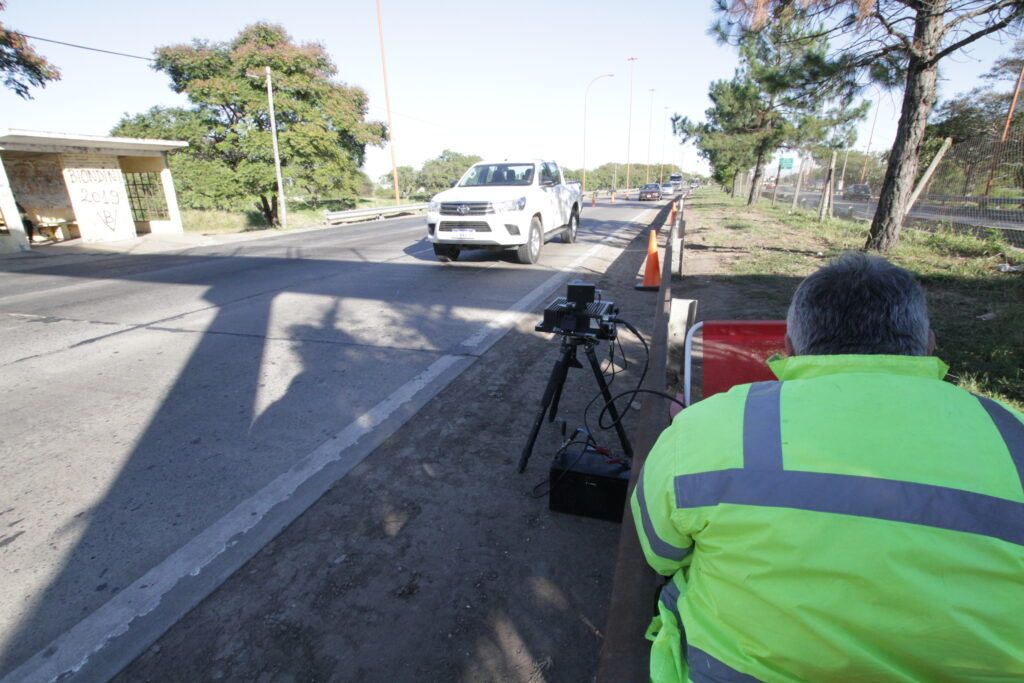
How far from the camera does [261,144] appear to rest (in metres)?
24.6

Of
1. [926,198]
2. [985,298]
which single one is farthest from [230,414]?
[926,198]

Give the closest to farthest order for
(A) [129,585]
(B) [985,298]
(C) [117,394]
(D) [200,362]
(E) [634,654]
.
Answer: (E) [634,654] < (A) [129,585] < (C) [117,394] < (D) [200,362] < (B) [985,298]

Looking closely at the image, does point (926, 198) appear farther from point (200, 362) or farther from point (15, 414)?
point (15, 414)

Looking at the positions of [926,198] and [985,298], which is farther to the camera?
[926,198]

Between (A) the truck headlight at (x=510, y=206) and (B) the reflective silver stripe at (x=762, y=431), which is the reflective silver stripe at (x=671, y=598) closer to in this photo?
(B) the reflective silver stripe at (x=762, y=431)

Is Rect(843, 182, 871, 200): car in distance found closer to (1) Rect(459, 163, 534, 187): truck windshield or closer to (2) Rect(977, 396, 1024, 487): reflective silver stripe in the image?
(1) Rect(459, 163, 534, 187): truck windshield

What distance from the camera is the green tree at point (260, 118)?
24.9 meters

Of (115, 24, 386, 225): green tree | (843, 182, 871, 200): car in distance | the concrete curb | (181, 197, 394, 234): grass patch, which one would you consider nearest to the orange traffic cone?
the concrete curb

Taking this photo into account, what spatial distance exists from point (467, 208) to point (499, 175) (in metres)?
1.84

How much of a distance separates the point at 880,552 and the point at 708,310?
6.14 metres

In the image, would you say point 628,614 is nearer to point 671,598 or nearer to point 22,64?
point 671,598

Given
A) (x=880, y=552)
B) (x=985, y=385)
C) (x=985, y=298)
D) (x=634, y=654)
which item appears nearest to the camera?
(x=880, y=552)

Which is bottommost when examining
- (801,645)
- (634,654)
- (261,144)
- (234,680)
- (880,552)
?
(234,680)

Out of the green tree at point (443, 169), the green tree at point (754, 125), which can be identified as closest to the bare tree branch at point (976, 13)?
the green tree at point (754, 125)
